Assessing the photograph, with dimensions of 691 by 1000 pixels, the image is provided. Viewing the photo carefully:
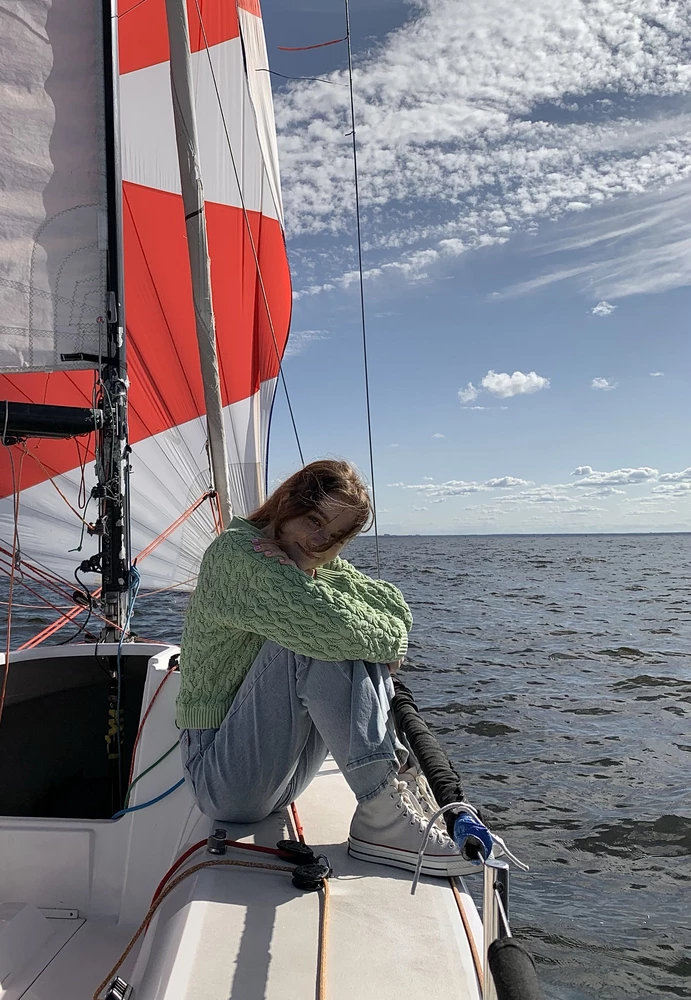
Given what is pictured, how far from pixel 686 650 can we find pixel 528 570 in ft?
52.4

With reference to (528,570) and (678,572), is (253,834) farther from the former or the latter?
(678,572)

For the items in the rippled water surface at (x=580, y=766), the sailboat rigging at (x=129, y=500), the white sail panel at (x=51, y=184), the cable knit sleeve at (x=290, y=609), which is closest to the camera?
the sailboat rigging at (x=129, y=500)

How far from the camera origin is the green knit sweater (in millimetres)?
1502

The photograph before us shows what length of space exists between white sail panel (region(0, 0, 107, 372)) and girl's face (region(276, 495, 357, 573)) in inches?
53.3

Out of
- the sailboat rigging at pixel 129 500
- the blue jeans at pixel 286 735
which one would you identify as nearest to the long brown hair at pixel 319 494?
the blue jeans at pixel 286 735

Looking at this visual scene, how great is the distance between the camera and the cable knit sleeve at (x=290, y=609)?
1.50m

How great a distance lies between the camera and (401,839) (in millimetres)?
1543

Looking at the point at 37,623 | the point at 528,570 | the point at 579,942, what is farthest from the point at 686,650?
the point at 528,570

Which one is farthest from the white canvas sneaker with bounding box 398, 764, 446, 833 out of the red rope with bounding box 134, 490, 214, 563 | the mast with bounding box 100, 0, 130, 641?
the red rope with bounding box 134, 490, 214, 563

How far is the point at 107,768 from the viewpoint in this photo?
7.54 feet

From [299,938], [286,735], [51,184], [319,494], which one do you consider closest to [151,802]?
[286,735]

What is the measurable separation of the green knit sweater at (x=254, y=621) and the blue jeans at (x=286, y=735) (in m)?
0.05

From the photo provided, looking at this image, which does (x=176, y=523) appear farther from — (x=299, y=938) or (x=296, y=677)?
(x=299, y=938)

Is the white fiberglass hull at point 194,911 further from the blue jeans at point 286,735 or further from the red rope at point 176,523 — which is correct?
the red rope at point 176,523
